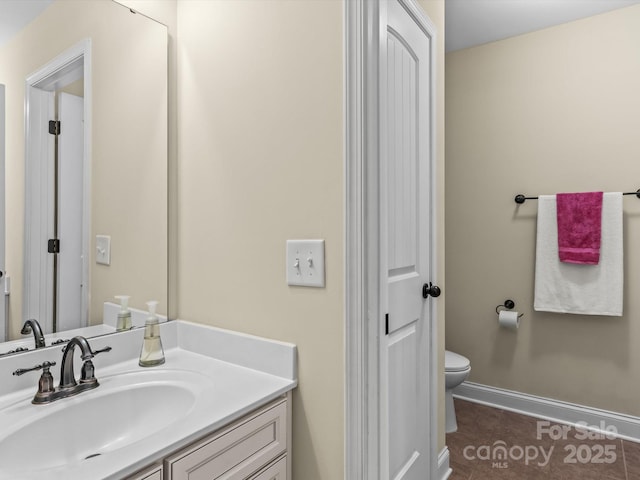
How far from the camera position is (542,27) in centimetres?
239

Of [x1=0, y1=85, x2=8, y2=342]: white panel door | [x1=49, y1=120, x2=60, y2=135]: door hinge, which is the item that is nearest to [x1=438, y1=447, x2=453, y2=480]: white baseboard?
[x1=0, y1=85, x2=8, y2=342]: white panel door

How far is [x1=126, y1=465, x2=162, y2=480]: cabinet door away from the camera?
28.3 inches

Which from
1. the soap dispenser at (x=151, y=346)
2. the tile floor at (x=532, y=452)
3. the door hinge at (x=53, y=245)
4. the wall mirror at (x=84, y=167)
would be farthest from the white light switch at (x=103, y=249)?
the tile floor at (x=532, y=452)

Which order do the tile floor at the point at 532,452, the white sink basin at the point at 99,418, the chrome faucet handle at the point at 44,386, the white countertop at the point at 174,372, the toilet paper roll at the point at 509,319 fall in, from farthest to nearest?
the toilet paper roll at the point at 509,319
the tile floor at the point at 532,452
the chrome faucet handle at the point at 44,386
the white sink basin at the point at 99,418
the white countertop at the point at 174,372

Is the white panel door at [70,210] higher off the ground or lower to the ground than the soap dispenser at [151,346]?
higher

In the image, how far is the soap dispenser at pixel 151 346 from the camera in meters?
1.21

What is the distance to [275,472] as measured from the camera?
3.40 ft

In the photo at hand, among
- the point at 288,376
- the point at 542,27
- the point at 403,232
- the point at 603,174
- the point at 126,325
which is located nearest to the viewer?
the point at 288,376

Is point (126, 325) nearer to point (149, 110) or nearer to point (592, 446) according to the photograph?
point (149, 110)

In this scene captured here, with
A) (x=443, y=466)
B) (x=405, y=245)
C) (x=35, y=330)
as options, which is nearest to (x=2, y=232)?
(x=35, y=330)

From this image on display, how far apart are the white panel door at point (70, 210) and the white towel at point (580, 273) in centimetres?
243

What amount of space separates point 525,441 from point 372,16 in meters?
2.29

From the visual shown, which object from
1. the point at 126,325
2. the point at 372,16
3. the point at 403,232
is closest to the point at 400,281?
the point at 403,232

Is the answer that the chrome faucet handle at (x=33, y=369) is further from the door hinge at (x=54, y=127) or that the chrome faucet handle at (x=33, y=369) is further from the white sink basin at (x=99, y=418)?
the door hinge at (x=54, y=127)
